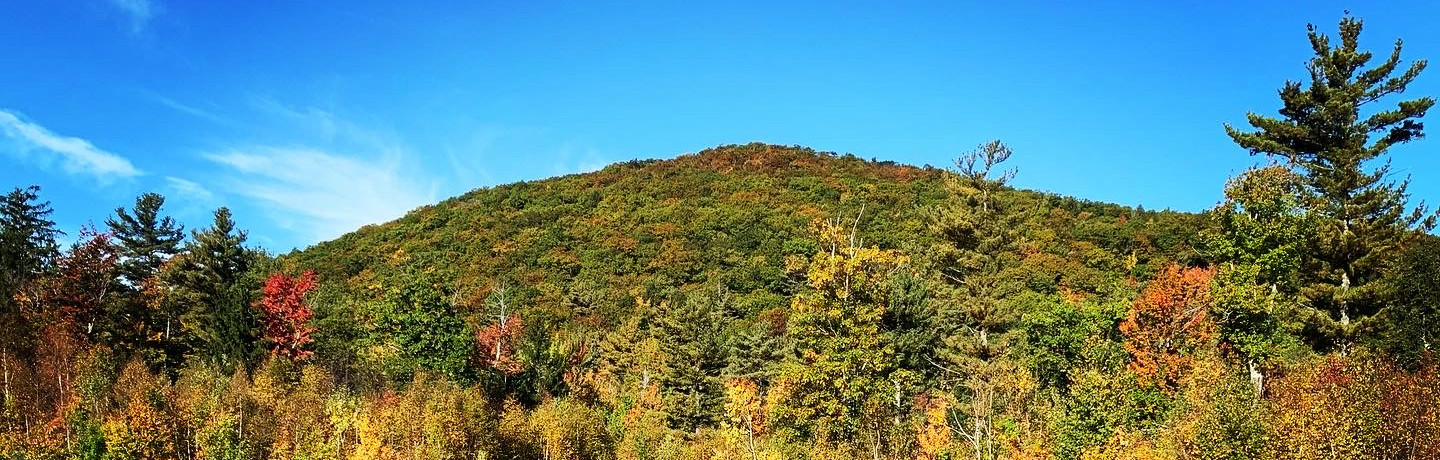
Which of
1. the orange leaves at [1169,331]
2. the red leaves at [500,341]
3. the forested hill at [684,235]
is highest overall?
the forested hill at [684,235]

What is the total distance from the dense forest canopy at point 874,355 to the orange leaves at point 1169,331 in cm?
13

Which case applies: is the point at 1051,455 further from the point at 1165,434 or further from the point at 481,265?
the point at 481,265

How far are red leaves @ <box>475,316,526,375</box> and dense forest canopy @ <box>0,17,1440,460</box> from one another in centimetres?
210

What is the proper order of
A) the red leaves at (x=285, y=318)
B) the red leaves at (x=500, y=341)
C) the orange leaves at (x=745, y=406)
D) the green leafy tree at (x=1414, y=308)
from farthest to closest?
the red leaves at (x=500, y=341) < the red leaves at (x=285, y=318) < the orange leaves at (x=745, y=406) < the green leafy tree at (x=1414, y=308)

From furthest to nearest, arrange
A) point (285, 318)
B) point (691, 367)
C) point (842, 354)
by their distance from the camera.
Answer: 1. point (691, 367)
2. point (285, 318)
3. point (842, 354)

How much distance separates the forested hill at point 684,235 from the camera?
82938 mm

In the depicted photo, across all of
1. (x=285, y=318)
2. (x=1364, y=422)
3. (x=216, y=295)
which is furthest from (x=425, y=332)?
(x=1364, y=422)

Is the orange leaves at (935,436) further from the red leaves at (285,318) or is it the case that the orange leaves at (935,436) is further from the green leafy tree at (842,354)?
the red leaves at (285,318)

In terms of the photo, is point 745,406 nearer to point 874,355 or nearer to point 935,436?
point 874,355

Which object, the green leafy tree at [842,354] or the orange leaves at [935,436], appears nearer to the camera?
the green leafy tree at [842,354]

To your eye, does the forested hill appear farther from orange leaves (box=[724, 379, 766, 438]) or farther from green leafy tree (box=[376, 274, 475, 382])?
green leafy tree (box=[376, 274, 475, 382])

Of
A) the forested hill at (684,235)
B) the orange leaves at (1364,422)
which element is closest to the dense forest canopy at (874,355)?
the orange leaves at (1364,422)

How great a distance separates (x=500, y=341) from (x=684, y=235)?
4497 cm

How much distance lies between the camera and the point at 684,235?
107 m
